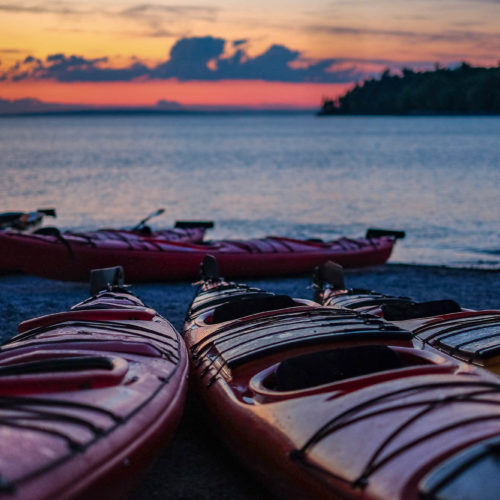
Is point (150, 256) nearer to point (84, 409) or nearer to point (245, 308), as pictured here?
point (245, 308)

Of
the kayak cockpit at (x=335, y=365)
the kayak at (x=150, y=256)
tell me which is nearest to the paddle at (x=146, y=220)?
the kayak at (x=150, y=256)

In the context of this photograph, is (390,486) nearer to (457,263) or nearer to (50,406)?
(50,406)

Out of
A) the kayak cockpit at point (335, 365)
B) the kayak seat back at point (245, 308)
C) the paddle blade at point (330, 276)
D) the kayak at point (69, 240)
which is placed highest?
the kayak cockpit at point (335, 365)

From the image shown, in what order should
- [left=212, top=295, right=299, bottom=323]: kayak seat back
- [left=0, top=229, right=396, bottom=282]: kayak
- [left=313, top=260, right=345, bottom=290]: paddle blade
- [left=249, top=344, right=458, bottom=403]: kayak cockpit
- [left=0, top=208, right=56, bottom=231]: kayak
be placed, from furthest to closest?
[left=0, top=208, right=56, bottom=231]: kayak < [left=0, top=229, right=396, bottom=282]: kayak < [left=313, top=260, right=345, bottom=290]: paddle blade < [left=212, top=295, right=299, bottom=323]: kayak seat back < [left=249, top=344, right=458, bottom=403]: kayak cockpit

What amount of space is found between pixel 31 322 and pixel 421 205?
23.7 m

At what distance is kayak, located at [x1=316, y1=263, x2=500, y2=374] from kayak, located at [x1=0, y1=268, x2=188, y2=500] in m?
1.74

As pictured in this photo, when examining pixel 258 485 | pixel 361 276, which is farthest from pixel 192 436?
pixel 361 276

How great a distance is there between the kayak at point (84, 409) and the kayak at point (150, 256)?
599 cm

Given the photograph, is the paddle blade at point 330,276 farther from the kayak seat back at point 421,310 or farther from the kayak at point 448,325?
the kayak seat back at point 421,310

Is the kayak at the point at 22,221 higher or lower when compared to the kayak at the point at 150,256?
lower

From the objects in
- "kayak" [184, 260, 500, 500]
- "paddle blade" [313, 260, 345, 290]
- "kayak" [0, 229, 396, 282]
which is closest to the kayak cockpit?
"kayak" [184, 260, 500, 500]

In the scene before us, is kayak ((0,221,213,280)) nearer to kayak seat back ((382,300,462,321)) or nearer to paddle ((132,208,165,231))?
paddle ((132,208,165,231))

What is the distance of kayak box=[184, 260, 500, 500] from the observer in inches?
100

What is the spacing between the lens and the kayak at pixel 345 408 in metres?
2.54
